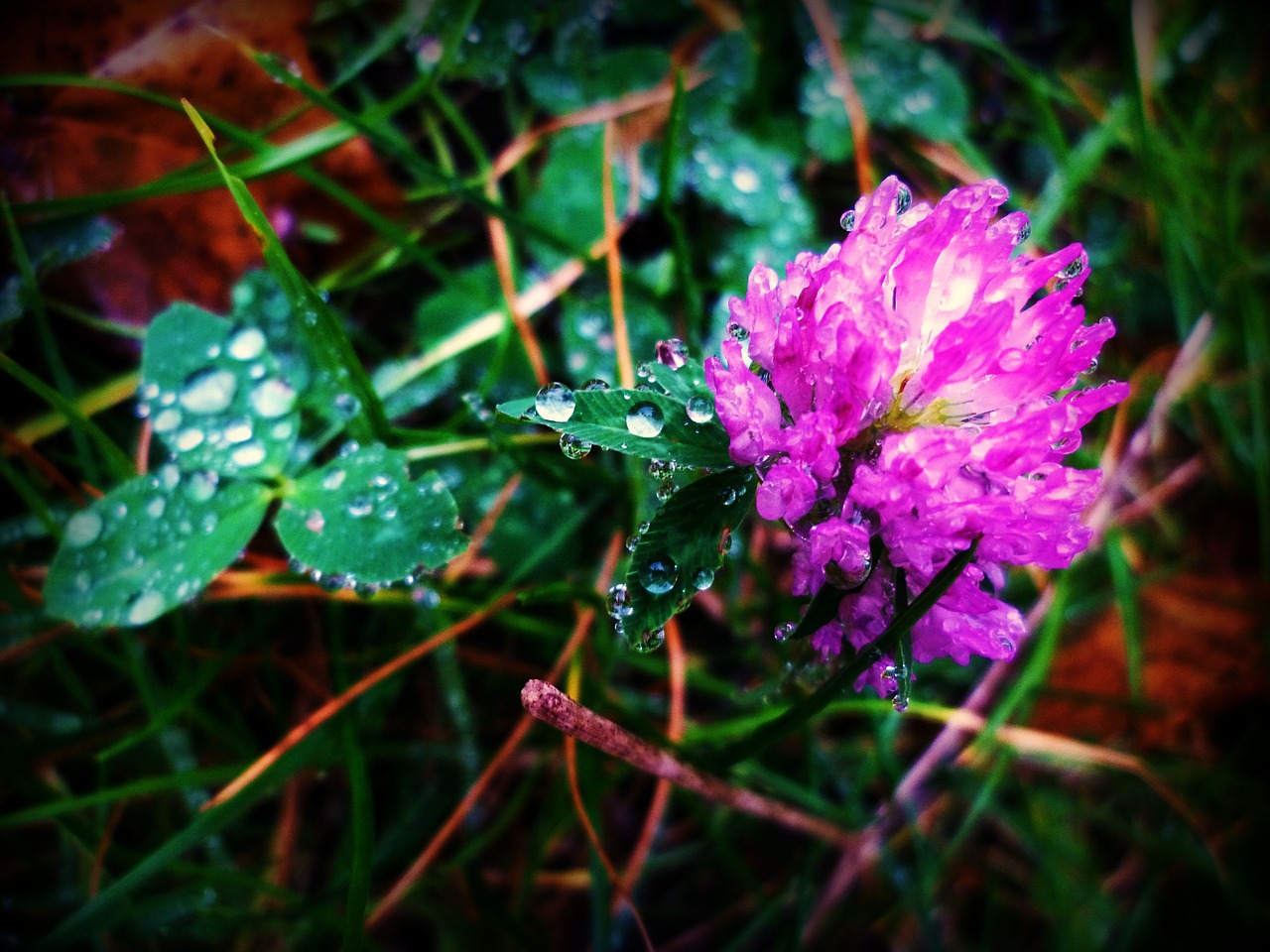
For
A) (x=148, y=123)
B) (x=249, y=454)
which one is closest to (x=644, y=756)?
(x=249, y=454)

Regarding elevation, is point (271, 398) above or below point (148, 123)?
below

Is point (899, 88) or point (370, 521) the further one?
point (899, 88)

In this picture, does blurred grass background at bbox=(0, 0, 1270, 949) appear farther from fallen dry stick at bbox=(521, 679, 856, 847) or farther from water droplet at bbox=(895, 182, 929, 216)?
water droplet at bbox=(895, 182, 929, 216)

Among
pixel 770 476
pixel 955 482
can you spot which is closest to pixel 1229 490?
pixel 955 482

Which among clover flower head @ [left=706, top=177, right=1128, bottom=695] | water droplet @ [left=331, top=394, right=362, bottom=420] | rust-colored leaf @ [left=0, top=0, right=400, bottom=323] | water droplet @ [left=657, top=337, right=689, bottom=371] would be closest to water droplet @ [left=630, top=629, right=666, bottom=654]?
clover flower head @ [left=706, top=177, right=1128, bottom=695]

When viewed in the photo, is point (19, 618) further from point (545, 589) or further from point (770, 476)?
point (770, 476)

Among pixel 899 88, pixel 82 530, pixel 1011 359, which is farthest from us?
pixel 899 88

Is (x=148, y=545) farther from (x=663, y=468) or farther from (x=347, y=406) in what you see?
(x=663, y=468)
